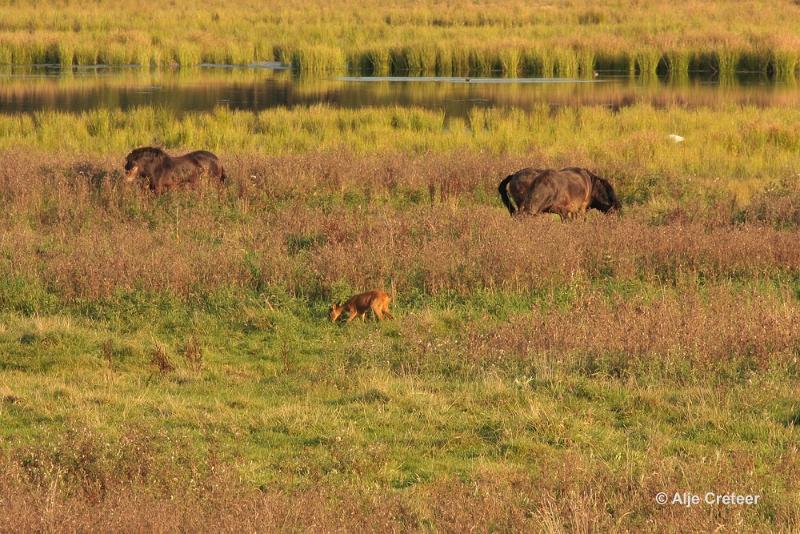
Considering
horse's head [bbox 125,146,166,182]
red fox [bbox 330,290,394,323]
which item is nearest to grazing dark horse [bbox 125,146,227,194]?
horse's head [bbox 125,146,166,182]

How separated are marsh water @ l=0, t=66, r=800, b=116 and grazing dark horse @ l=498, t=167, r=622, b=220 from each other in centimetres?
1293

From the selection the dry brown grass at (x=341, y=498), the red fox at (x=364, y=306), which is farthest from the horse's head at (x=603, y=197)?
the dry brown grass at (x=341, y=498)

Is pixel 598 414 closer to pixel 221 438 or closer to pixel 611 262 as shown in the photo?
pixel 221 438

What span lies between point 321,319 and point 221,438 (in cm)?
300

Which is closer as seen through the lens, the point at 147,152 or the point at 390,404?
the point at 390,404

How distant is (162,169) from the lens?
1400 cm

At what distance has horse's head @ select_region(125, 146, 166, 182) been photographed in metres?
13.8

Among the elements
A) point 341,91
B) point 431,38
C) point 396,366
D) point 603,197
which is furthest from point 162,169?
point 431,38

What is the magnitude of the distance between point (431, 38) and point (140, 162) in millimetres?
31514

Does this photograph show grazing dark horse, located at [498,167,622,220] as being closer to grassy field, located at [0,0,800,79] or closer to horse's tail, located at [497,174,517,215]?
horse's tail, located at [497,174,517,215]

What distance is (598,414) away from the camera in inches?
266

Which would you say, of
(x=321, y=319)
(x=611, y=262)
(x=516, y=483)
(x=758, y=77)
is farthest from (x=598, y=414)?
A: (x=758, y=77)

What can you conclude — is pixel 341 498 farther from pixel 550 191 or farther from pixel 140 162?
pixel 140 162

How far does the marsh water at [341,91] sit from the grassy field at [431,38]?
1.46 m
